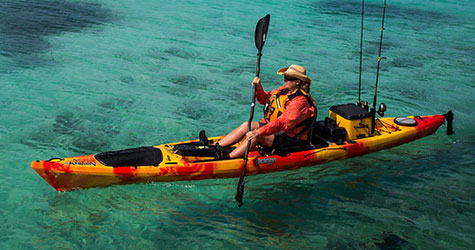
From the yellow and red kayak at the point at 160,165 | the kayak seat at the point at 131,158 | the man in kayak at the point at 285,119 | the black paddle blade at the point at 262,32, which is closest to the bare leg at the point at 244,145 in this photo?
the man in kayak at the point at 285,119

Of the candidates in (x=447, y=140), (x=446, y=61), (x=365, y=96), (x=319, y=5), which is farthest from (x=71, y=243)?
(x=319, y=5)

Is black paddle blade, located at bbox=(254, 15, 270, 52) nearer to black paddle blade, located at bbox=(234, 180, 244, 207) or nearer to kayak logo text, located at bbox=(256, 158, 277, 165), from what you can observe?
kayak logo text, located at bbox=(256, 158, 277, 165)

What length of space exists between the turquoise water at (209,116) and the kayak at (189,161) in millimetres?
242

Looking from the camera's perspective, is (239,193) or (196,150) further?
(196,150)

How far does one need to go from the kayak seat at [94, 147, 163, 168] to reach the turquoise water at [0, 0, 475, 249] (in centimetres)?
39

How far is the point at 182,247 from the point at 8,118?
4.62 m

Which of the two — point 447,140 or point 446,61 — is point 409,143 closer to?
point 447,140

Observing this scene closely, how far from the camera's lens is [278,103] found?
609 cm

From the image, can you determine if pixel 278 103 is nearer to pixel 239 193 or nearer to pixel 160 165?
pixel 239 193

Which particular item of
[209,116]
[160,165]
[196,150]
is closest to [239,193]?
[196,150]

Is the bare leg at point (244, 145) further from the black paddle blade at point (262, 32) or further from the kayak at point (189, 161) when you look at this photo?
the black paddle blade at point (262, 32)

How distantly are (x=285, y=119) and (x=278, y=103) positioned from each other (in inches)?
13.7

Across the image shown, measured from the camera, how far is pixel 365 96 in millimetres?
9812

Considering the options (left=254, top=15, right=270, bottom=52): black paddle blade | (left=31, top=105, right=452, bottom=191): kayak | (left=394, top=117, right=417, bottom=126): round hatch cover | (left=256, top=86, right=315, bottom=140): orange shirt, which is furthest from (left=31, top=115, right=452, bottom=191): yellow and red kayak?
(left=254, top=15, right=270, bottom=52): black paddle blade
